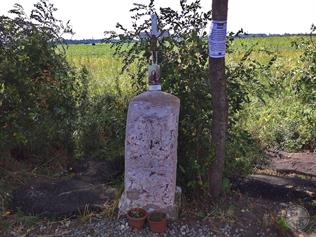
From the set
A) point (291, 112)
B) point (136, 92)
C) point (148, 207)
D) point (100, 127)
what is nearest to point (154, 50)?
point (136, 92)

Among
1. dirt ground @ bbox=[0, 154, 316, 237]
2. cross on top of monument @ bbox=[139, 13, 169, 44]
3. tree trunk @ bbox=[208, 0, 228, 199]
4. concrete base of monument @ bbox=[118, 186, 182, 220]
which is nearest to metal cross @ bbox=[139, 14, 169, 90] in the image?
cross on top of monument @ bbox=[139, 13, 169, 44]

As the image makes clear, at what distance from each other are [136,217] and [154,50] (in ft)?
4.52

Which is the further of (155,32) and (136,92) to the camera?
(136,92)

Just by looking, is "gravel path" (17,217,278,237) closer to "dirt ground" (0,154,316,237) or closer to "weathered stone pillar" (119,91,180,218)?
"dirt ground" (0,154,316,237)

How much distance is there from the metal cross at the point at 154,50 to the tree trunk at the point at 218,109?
1.41 ft

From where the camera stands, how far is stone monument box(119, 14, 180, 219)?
3.30 m

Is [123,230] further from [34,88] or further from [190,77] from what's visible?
[34,88]

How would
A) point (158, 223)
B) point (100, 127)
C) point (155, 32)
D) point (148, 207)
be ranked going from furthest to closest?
point (100, 127), point (155, 32), point (148, 207), point (158, 223)

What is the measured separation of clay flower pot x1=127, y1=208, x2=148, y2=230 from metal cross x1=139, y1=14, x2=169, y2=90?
98 cm

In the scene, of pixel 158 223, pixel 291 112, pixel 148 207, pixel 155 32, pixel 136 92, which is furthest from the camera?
pixel 291 112

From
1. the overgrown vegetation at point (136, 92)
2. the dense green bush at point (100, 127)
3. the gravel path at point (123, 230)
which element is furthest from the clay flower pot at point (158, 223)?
the dense green bush at point (100, 127)

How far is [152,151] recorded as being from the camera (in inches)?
130

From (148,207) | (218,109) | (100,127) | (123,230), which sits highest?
(218,109)

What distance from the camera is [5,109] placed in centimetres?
450
